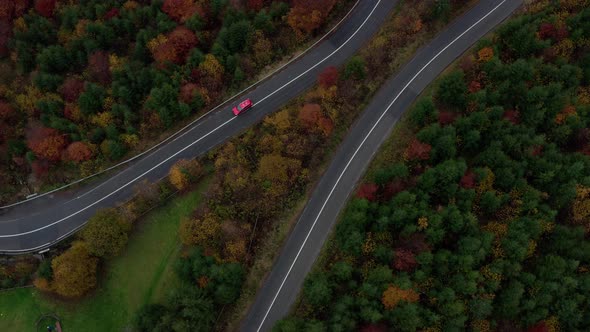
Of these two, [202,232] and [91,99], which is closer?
[202,232]

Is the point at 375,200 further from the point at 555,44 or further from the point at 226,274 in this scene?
the point at 555,44

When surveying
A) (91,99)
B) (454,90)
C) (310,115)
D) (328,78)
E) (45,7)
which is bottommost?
(310,115)

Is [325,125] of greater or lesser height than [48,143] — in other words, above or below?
above

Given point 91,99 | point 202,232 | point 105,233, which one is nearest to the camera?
point 202,232

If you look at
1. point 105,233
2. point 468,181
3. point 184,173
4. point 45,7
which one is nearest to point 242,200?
point 184,173

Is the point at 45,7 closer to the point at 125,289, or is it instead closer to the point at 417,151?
the point at 125,289

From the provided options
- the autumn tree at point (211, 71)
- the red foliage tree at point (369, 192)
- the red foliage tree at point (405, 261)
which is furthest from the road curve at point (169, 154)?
the red foliage tree at point (405, 261)

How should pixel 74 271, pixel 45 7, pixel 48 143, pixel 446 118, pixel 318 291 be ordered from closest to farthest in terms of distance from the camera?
1. pixel 318 291
2. pixel 446 118
3. pixel 74 271
4. pixel 48 143
5. pixel 45 7
